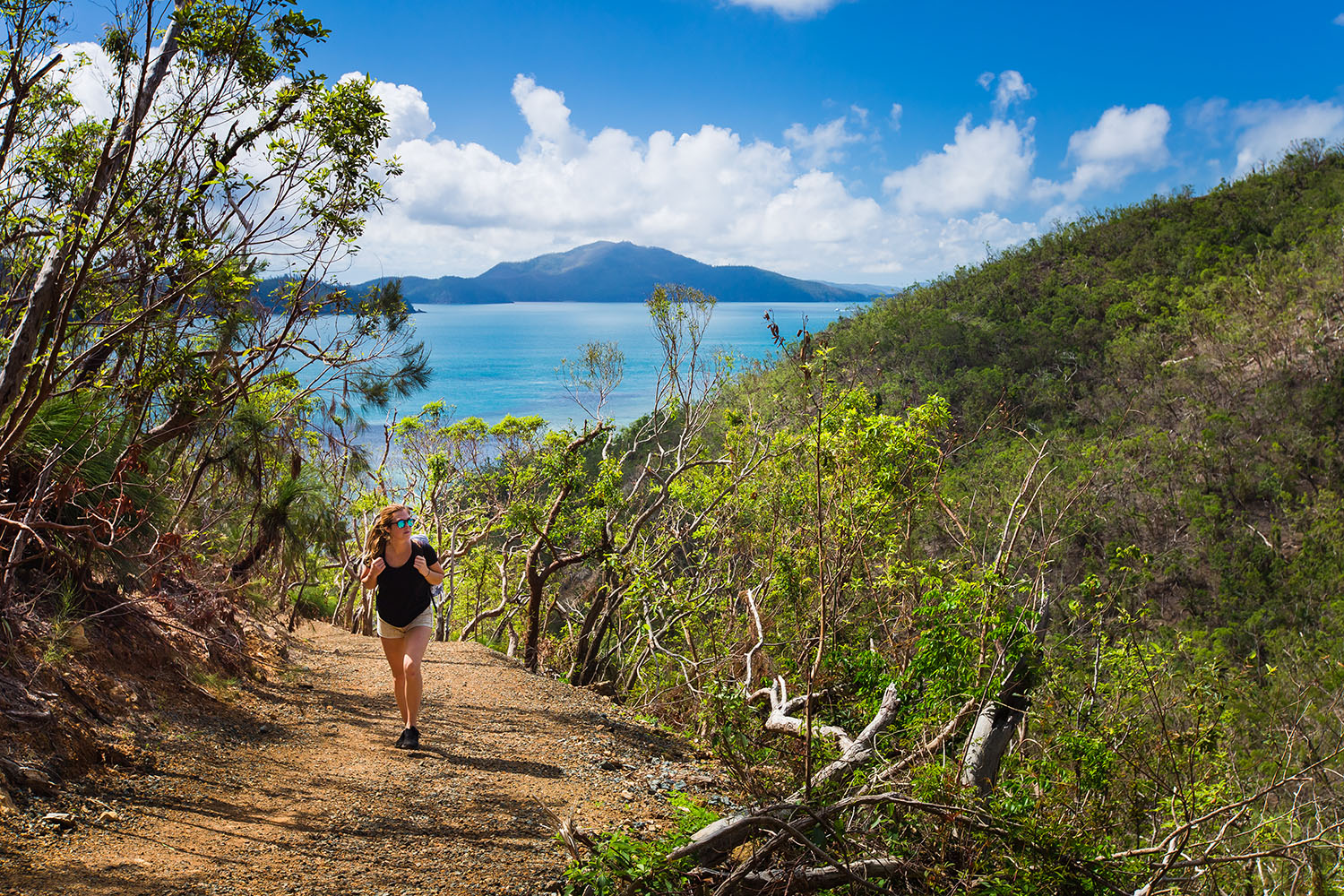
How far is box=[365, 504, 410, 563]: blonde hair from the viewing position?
14.6ft

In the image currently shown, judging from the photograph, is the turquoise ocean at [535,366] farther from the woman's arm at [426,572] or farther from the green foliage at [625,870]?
the green foliage at [625,870]

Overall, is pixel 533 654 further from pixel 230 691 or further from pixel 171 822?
pixel 171 822

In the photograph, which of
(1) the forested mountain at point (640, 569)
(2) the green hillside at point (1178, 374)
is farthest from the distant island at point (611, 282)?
(1) the forested mountain at point (640, 569)

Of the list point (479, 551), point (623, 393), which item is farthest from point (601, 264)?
point (479, 551)

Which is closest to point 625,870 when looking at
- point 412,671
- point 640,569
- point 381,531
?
point 412,671

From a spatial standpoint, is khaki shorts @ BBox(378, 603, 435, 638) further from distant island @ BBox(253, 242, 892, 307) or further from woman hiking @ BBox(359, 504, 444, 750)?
distant island @ BBox(253, 242, 892, 307)

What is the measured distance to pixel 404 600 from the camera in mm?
4422

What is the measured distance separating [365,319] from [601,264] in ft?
600

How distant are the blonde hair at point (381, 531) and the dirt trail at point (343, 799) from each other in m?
1.13

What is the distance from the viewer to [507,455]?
12422mm

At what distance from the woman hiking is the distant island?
102549 millimetres

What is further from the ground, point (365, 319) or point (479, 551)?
point (365, 319)

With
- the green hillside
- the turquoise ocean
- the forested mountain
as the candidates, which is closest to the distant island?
the turquoise ocean

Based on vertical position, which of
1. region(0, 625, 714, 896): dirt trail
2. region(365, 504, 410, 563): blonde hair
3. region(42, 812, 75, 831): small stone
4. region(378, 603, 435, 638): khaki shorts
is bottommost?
region(0, 625, 714, 896): dirt trail
